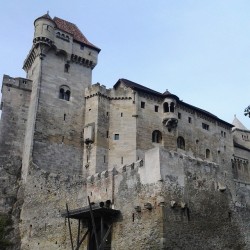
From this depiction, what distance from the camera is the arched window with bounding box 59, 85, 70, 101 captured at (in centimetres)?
4817

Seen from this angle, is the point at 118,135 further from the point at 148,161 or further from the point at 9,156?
the point at 148,161

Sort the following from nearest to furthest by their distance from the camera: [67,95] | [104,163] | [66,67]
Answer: [104,163] < [67,95] < [66,67]

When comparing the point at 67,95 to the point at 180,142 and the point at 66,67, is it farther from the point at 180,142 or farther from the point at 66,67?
the point at 180,142

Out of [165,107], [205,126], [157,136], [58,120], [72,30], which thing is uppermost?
[72,30]

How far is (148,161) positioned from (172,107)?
2295cm

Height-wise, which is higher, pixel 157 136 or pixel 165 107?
pixel 165 107

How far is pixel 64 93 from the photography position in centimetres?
4856

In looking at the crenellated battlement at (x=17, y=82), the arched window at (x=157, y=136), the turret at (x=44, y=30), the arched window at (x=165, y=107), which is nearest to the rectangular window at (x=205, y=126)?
the arched window at (x=165, y=107)

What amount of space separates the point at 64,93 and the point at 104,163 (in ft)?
31.3

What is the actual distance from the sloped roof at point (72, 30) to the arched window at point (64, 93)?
714 cm

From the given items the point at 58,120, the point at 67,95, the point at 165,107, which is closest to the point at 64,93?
the point at 67,95

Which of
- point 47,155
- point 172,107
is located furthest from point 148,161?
point 172,107

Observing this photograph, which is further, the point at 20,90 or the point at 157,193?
the point at 20,90

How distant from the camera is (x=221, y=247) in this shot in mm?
28156
